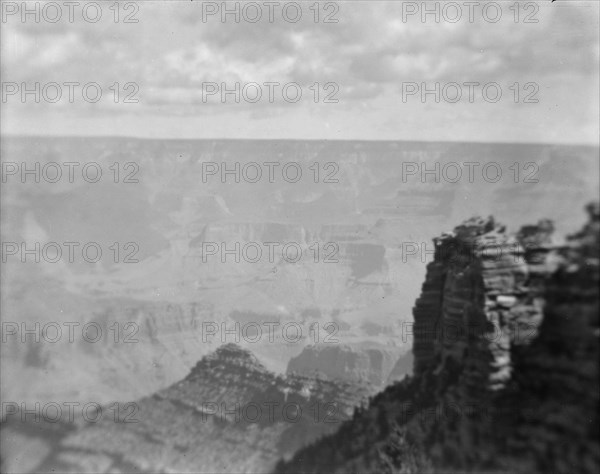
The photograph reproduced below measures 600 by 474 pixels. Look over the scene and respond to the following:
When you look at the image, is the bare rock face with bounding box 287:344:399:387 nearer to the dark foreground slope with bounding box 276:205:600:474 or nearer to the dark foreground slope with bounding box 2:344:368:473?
the dark foreground slope with bounding box 2:344:368:473

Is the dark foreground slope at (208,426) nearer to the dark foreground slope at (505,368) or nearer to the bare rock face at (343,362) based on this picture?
the dark foreground slope at (505,368)

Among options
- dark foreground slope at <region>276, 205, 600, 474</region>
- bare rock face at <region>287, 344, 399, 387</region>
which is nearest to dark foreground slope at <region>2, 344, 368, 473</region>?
dark foreground slope at <region>276, 205, 600, 474</region>

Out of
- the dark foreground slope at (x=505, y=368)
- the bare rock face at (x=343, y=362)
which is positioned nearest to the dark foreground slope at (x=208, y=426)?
the dark foreground slope at (x=505, y=368)

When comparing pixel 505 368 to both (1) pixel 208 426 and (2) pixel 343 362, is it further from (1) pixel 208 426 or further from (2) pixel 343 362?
(2) pixel 343 362

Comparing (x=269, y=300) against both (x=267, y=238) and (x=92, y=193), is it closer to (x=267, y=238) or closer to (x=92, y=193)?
(x=267, y=238)

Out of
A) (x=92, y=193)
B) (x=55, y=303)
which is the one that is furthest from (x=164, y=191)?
(x=55, y=303)

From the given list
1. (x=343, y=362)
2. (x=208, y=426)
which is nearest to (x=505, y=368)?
(x=208, y=426)
